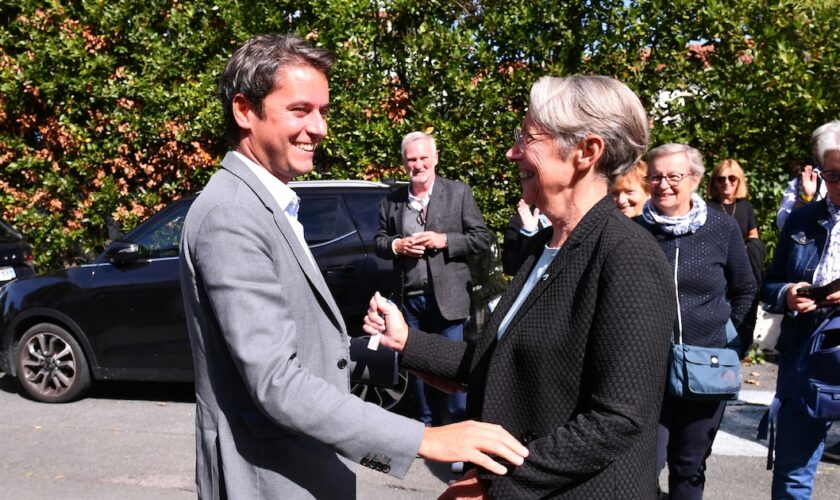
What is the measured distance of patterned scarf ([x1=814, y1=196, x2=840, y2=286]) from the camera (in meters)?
3.80

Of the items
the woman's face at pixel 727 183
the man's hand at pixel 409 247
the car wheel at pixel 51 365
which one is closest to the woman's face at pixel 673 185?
the man's hand at pixel 409 247

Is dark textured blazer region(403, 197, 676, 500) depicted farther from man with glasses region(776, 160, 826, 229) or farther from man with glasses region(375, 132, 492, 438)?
man with glasses region(375, 132, 492, 438)

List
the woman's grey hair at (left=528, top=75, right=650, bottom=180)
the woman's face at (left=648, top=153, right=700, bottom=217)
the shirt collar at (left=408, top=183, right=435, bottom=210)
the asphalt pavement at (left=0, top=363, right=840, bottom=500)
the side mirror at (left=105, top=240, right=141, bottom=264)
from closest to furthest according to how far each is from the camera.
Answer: the woman's grey hair at (left=528, top=75, right=650, bottom=180) < the woman's face at (left=648, top=153, right=700, bottom=217) < the asphalt pavement at (left=0, top=363, right=840, bottom=500) < the shirt collar at (left=408, top=183, right=435, bottom=210) < the side mirror at (left=105, top=240, right=141, bottom=264)

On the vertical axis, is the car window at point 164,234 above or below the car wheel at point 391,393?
above

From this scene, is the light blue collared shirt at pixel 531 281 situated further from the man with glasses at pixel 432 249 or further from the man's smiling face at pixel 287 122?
the man with glasses at pixel 432 249

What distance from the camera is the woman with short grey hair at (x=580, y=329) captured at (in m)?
1.94

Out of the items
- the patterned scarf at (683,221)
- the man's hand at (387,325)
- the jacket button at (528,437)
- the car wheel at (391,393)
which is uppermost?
the patterned scarf at (683,221)

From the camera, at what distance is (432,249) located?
5.84 metres

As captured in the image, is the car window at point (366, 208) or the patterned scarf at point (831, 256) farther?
the car window at point (366, 208)

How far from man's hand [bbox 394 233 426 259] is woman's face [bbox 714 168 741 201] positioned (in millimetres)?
3232

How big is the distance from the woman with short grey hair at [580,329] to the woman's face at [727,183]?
219 inches

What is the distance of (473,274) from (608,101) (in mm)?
4058

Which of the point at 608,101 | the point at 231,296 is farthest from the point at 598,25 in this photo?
the point at 231,296

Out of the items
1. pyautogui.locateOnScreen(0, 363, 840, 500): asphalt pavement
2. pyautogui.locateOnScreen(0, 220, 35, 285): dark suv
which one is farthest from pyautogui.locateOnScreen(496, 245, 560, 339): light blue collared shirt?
pyautogui.locateOnScreen(0, 220, 35, 285): dark suv
